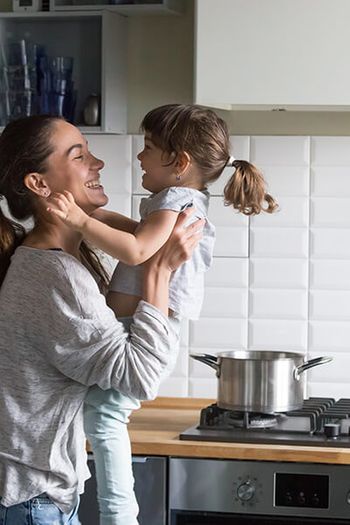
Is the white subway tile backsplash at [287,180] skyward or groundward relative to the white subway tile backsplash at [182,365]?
skyward

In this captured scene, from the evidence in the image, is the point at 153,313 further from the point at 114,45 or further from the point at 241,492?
the point at 114,45

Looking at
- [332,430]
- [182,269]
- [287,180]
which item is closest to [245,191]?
[182,269]

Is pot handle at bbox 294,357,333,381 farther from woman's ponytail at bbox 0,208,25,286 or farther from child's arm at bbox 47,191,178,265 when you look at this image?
woman's ponytail at bbox 0,208,25,286

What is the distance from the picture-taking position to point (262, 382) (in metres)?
2.98

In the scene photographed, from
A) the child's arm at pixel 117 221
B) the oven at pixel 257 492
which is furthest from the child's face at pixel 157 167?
the oven at pixel 257 492

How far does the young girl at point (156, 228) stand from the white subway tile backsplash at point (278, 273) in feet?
4.11

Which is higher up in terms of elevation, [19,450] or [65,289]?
[65,289]

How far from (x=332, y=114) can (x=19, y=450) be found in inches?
84.4

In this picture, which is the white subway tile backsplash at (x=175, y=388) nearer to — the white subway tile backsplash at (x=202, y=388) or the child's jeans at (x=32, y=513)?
the white subway tile backsplash at (x=202, y=388)

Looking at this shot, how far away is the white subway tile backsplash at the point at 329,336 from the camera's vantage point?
389 cm

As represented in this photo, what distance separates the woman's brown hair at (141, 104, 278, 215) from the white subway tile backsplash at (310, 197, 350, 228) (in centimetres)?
126

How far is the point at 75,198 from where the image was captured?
87.0 inches

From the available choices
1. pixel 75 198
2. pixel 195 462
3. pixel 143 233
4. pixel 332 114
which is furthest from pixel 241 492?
pixel 332 114

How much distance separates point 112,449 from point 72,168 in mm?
597
